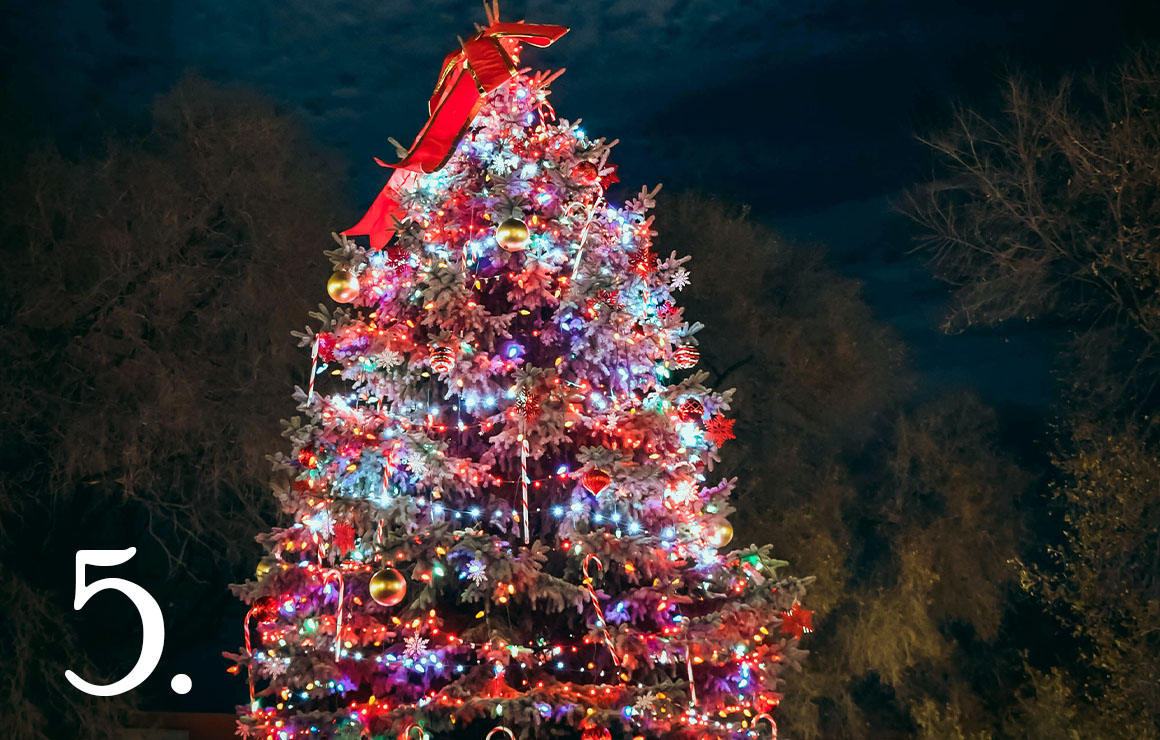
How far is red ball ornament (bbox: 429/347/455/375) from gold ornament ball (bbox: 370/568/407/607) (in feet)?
2.94

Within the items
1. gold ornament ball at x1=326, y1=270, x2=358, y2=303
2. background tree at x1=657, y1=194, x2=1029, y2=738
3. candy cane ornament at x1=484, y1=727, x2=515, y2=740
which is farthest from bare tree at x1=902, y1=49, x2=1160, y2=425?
candy cane ornament at x1=484, y1=727, x2=515, y2=740

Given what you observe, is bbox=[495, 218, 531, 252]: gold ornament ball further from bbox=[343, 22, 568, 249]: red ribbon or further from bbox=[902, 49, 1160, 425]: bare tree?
bbox=[902, 49, 1160, 425]: bare tree

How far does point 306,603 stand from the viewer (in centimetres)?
462

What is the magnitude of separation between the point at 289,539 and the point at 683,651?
1825 mm

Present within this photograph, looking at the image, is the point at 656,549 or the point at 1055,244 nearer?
the point at 656,549

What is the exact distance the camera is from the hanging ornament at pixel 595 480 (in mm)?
4402

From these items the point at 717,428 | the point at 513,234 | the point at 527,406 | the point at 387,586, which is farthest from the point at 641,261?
the point at 387,586

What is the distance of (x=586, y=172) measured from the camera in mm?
4988

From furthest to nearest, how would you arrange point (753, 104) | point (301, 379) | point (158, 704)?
point (753, 104)
point (158, 704)
point (301, 379)

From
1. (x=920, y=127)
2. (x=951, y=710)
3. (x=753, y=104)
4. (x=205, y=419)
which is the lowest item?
(x=951, y=710)

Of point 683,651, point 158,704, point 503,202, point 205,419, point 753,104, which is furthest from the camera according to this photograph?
point 753,104

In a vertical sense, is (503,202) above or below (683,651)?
above

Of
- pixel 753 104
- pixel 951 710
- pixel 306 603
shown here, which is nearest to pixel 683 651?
pixel 306 603

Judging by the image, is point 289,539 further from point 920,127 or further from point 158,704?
point 920,127
